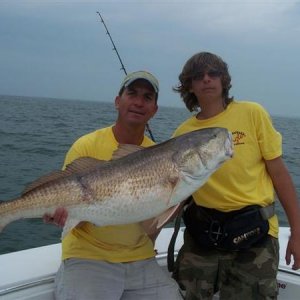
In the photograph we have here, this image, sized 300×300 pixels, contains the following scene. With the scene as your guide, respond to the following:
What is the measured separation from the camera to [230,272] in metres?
3.85

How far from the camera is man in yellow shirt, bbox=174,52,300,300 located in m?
3.73

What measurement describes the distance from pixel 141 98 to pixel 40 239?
184 inches

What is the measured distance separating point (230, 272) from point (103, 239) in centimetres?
112

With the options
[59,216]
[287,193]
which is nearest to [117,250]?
[59,216]

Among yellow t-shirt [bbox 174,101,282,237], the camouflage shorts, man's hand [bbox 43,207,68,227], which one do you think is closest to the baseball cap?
yellow t-shirt [bbox 174,101,282,237]

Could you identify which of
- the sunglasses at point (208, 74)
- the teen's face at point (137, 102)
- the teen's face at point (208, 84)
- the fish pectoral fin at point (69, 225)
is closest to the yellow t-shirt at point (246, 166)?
the teen's face at point (208, 84)

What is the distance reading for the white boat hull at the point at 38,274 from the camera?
3.85 meters

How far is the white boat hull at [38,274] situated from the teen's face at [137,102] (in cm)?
153

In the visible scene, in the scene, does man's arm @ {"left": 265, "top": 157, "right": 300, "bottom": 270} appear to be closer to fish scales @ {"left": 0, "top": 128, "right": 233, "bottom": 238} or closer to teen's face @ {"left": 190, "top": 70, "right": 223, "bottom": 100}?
fish scales @ {"left": 0, "top": 128, "right": 233, "bottom": 238}

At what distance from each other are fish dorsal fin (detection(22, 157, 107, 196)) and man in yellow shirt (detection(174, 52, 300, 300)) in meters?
1.01

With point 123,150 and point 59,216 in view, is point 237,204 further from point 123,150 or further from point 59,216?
point 59,216

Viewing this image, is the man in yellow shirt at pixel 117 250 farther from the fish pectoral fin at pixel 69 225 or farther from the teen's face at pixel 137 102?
the fish pectoral fin at pixel 69 225

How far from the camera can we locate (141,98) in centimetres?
402

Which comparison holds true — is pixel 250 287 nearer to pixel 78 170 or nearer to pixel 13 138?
pixel 78 170
